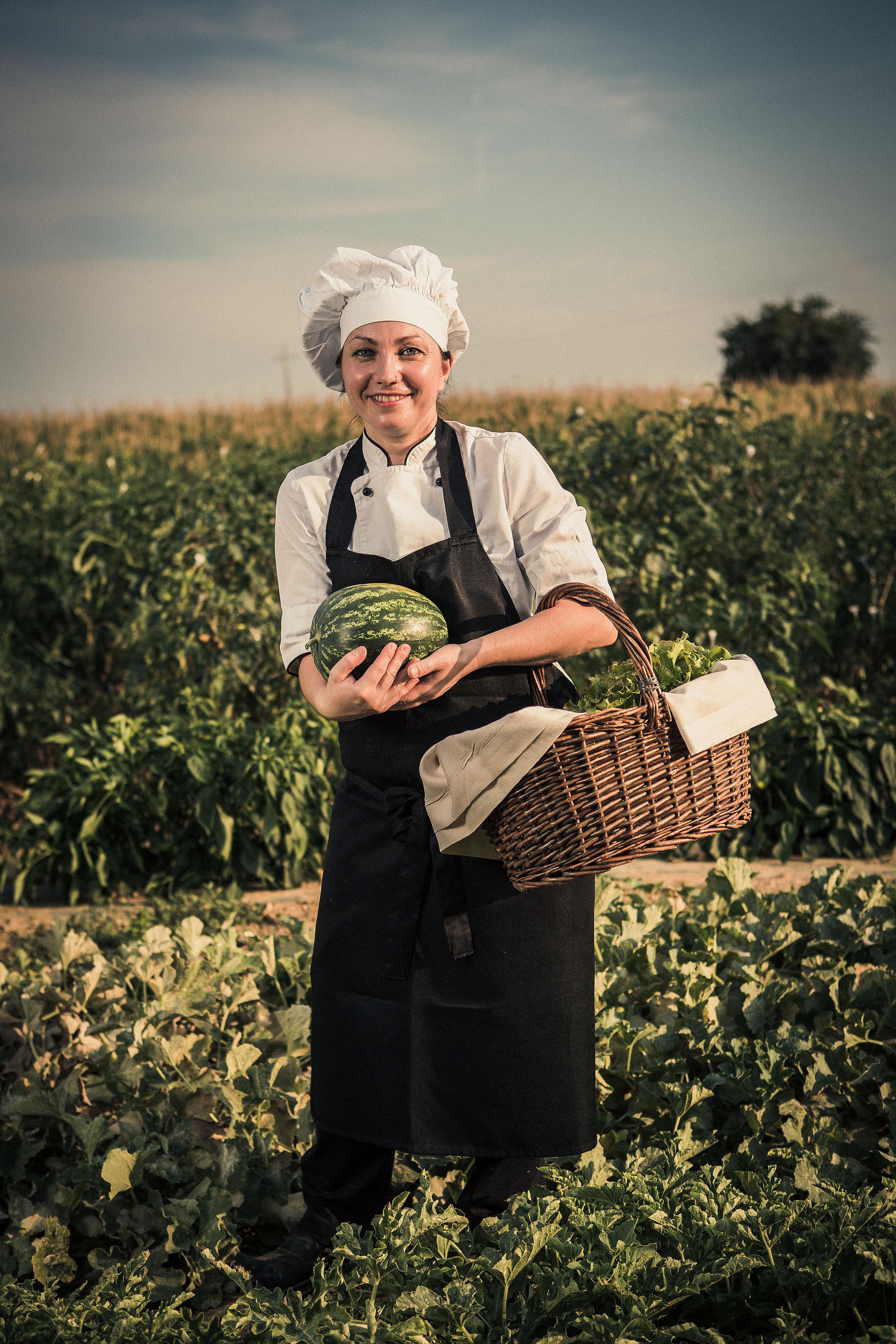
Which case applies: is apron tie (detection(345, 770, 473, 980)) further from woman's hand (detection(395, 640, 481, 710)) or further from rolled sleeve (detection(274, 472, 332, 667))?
rolled sleeve (detection(274, 472, 332, 667))

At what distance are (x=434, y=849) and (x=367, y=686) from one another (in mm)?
435

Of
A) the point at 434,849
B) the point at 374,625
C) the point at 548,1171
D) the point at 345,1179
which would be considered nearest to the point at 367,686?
the point at 374,625

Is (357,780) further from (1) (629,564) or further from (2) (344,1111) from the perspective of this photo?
(1) (629,564)

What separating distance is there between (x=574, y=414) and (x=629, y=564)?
167 cm

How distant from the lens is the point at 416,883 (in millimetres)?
2283

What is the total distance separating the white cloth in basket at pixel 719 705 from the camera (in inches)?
77.4

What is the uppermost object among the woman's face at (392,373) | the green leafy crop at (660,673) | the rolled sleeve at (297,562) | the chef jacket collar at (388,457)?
the woman's face at (392,373)

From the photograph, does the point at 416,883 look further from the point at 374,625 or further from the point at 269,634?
the point at 269,634

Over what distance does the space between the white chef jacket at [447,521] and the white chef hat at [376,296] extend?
0.77 ft

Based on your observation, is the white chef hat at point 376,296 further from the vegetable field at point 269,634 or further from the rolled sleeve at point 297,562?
the vegetable field at point 269,634

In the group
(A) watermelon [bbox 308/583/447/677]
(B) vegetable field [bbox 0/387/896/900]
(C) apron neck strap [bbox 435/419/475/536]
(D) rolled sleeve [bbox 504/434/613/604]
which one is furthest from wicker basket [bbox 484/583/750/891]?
(B) vegetable field [bbox 0/387/896/900]

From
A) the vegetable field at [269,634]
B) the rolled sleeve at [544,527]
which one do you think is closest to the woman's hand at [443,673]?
the rolled sleeve at [544,527]

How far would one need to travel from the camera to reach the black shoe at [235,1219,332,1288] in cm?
239

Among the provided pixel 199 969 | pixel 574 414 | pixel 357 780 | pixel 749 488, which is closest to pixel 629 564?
pixel 749 488
